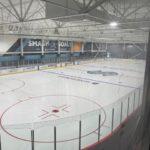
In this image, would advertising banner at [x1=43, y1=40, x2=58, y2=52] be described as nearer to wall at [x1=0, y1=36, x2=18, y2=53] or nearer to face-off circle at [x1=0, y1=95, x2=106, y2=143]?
wall at [x1=0, y1=36, x2=18, y2=53]

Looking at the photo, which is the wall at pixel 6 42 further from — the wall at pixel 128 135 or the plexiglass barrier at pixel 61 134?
the wall at pixel 128 135

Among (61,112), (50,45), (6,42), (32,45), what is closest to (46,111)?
(61,112)

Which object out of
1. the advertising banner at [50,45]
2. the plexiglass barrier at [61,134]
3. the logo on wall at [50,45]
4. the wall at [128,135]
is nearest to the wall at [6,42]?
the advertising banner at [50,45]

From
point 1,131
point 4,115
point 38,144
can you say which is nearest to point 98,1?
point 38,144

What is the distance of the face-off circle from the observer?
4248 millimetres

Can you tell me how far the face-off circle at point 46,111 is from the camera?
13.9ft

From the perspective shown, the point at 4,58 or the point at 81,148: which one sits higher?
the point at 4,58

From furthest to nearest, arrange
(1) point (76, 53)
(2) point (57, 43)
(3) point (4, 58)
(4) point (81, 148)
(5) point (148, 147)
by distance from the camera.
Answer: (1) point (76, 53), (2) point (57, 43), (3) point (4, 58), (4) point (81, 148), (5) point (148, 147)

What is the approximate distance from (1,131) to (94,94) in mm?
4771

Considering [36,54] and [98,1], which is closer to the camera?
[98,1]

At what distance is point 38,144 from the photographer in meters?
3.70

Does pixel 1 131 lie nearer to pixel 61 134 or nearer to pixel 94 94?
pixel 61 134

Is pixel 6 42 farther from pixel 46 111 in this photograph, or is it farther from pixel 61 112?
pixel 61 112

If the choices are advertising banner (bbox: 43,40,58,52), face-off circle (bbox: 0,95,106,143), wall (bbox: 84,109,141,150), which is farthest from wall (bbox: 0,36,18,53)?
wall (bbox: 84,109,141,150)
